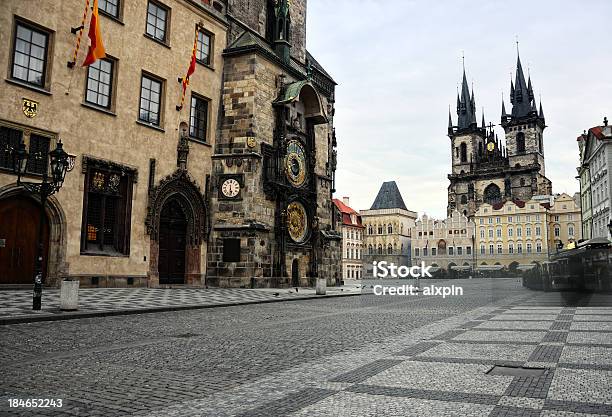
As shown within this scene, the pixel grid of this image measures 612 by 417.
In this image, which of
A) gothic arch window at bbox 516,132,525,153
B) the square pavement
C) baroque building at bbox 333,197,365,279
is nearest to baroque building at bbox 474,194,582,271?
gothic arch window at bbox 516,132,525,153

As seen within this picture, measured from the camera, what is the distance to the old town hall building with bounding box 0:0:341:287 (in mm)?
19047

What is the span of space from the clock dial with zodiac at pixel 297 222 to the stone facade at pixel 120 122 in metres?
5.09

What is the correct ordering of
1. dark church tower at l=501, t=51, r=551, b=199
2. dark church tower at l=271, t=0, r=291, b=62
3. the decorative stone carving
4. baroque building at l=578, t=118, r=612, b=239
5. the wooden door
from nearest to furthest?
the wooden door, the decorative stone carving, dark church tower at l=271, t=0, r=291, b=62, baroque building at l=578, t=118, r=612, b=239, dark church tower at l=501, t=51, r=551, b=199

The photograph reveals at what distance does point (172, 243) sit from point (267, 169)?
243 inches

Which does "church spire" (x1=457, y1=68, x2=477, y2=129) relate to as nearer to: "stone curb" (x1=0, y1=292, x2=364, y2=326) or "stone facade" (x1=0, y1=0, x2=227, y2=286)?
"stone facade" (x1=0, y1=0, x2=227, y2=286)

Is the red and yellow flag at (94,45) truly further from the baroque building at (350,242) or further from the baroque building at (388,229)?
the baroque building at (388,229)

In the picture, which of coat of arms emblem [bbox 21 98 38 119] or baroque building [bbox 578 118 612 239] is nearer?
coat of arms emblem [bbox 21 98 38 119]

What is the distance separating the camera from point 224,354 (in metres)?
7.58

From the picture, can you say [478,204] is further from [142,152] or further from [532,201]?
[142,152]

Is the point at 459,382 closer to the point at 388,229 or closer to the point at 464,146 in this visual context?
the point at 388,229

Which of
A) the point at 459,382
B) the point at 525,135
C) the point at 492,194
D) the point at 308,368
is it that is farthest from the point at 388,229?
the point at 459,382

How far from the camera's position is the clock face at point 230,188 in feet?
87.7

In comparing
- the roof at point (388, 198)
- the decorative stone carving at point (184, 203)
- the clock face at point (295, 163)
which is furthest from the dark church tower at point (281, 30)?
the roof at point (388, 198)

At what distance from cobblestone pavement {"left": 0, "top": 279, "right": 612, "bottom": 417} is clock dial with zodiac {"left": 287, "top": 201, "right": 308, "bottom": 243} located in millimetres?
17833
